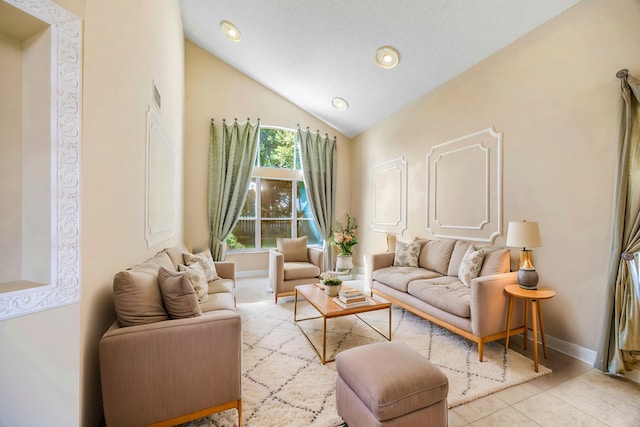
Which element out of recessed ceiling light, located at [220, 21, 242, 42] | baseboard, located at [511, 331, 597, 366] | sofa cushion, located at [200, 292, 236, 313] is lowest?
baseboard, located at [511, 331, 597, 366]

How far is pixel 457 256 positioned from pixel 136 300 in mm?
3072

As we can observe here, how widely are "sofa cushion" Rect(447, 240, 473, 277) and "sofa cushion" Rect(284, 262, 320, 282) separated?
174cm

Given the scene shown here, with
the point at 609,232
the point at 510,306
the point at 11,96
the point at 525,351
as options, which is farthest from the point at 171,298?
the point at 609,232

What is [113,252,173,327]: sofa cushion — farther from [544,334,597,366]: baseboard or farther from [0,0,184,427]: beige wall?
[544,334,597,366]: baseboard

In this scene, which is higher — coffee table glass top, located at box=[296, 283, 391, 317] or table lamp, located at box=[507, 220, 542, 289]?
table lamp, located at box=[507, 220, 542, 289]

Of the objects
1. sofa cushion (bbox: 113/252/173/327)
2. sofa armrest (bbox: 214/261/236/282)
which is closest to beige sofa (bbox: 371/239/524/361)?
sofa armrest (bbox: 214/261/236/282)

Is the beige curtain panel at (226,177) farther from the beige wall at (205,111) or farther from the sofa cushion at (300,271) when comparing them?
the sofa cushion at (300,271)

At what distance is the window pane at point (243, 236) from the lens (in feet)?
16.3

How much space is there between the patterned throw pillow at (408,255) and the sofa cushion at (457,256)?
475 millimetres

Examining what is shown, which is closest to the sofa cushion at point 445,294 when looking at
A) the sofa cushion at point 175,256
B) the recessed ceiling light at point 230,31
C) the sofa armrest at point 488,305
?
the sofa armrest at point 488,305

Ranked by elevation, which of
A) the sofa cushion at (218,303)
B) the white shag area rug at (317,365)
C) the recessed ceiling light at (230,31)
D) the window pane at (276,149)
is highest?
the recessed ceiling light at (230,31)

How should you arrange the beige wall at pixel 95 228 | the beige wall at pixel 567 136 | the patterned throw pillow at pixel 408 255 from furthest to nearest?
1. the patterned throw pillow at pixel 408 255
2. the beige wall at pixel 567 136
3. the beige wall at pixel 95 228

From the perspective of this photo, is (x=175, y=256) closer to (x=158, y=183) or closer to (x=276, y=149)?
(x=158, y=183)

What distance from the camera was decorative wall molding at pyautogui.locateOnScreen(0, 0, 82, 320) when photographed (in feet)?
3.58
